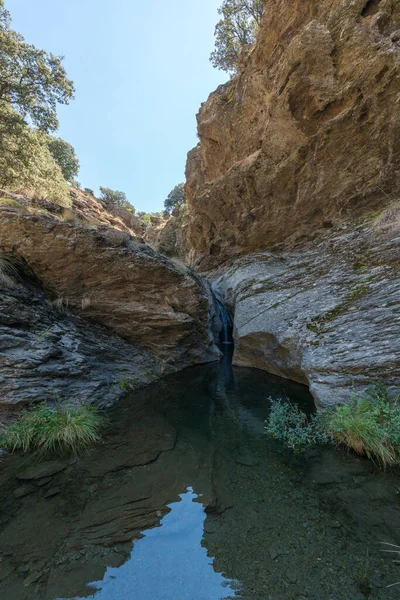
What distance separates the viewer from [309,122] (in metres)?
11.1

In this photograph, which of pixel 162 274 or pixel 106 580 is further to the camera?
pixel 162 274

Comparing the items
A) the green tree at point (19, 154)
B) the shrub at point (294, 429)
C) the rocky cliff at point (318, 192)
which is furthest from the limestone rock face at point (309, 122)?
the green tree at point (19, 154)

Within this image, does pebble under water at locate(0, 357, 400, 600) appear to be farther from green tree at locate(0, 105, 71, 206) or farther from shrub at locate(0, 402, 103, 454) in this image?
green tree at locate(0, 105, 71, 206)

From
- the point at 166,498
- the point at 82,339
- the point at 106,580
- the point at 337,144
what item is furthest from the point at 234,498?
the point at 337,144

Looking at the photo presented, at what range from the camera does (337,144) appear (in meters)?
10.8

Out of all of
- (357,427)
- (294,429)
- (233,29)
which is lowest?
(294,429)

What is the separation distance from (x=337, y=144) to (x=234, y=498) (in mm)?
12811

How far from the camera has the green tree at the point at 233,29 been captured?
783 inches

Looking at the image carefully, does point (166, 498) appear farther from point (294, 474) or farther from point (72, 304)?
point (72, 304)

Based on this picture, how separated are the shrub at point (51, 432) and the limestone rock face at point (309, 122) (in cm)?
1224

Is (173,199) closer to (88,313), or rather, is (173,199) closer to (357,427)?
(88,313)

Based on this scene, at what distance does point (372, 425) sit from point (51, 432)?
19.1 ft

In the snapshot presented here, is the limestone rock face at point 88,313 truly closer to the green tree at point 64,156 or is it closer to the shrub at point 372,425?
the shrub at point 372,425

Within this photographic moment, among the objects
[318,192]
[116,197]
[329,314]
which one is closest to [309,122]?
[318,192]
